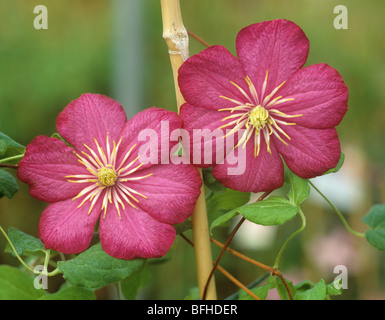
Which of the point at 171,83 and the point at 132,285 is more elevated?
the point at 171,83

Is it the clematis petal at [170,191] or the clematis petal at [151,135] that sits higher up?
the clematis petal at [151,135]

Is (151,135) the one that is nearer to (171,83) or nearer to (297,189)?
(297,189)

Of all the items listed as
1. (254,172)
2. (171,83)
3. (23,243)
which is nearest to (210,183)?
(254,172)

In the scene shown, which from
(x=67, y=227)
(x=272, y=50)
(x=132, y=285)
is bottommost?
(x=132, y=285)

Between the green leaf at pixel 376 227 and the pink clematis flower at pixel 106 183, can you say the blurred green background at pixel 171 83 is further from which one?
the pink clematis flower at pixel 106 183

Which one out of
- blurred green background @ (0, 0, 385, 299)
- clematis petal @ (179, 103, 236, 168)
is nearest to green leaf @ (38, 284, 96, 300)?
clematis petal @ (179, 103, 236, 168)

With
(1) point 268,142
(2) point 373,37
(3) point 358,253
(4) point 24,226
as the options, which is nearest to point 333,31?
(2) point 373,37

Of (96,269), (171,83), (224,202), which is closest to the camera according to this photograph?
(96,269)

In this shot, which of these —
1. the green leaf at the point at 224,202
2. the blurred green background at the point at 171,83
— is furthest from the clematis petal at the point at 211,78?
the blurred green background at the point at 171,83
